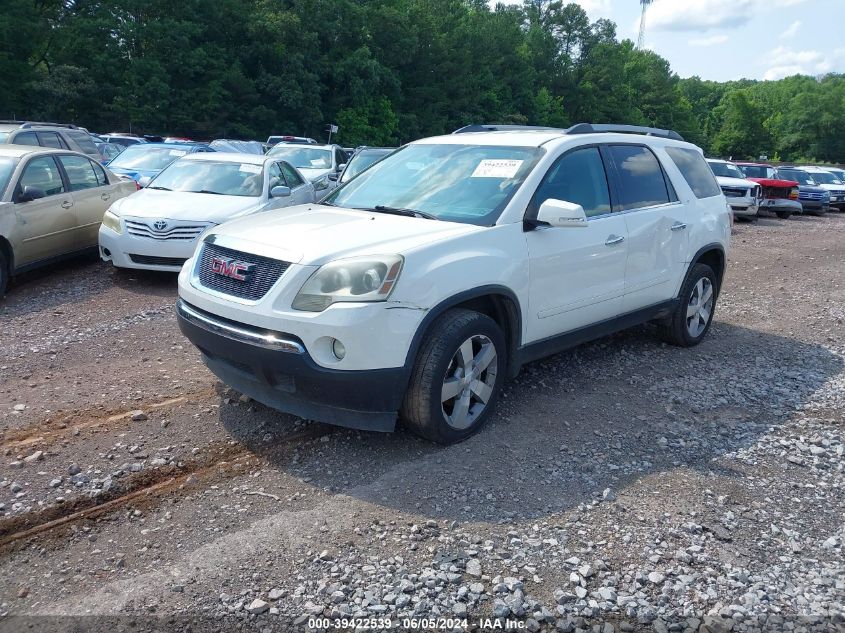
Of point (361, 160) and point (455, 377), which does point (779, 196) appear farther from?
point (455, 377)

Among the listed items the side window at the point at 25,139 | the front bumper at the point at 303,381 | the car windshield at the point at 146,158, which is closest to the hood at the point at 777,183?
the car windshield at the point at 146,158

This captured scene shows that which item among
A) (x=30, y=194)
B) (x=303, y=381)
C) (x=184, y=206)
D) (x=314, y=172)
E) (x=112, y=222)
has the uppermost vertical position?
(x=314, y=172)

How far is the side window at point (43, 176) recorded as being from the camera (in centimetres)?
820

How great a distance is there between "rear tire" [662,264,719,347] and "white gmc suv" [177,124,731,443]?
1.35 ft

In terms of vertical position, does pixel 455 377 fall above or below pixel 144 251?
below

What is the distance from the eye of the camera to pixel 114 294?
314 inches

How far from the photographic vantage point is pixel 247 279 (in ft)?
13.9

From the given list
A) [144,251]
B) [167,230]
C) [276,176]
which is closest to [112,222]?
[144,251]

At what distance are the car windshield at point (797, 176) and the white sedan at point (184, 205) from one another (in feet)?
70.9

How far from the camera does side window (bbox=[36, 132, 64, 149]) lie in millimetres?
11664

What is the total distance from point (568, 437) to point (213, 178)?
6728 mm

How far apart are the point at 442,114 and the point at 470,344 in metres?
57.6

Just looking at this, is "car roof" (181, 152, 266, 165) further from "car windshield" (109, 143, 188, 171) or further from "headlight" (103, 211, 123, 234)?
"car windshield" (109, 143, 188, 171)

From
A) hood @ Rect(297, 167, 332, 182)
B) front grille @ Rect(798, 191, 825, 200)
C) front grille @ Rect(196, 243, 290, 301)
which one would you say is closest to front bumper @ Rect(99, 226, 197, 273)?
front grille @ Rect(196, 243, 290, 301)
